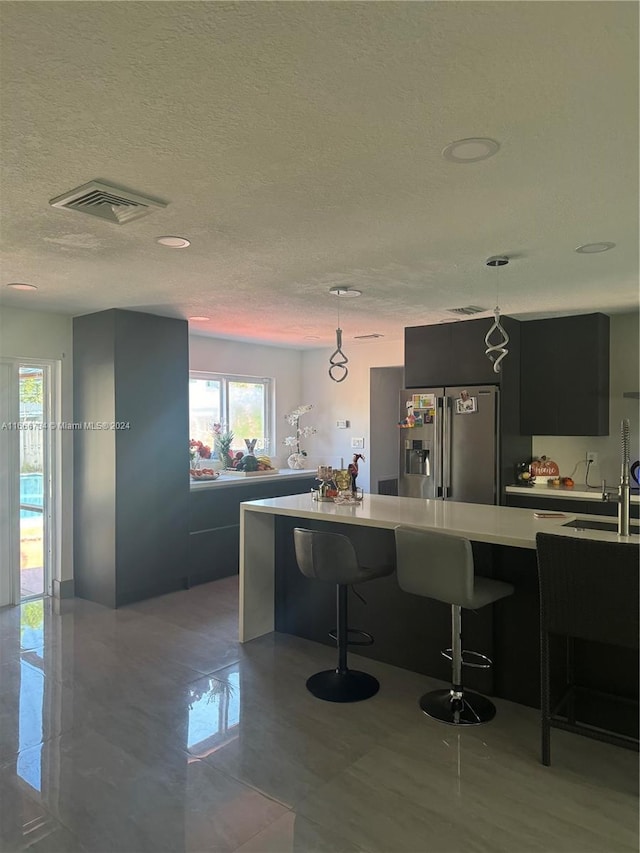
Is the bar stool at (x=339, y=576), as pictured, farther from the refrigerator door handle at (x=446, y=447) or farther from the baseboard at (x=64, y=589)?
the baseboard at (x=64, y=589)

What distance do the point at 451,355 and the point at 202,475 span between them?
104 inches

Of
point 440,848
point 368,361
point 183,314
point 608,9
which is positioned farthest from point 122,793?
point 368,361

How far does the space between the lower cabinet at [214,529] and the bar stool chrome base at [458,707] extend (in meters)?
2.89

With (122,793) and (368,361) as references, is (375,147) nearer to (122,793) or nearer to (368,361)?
(122,793)

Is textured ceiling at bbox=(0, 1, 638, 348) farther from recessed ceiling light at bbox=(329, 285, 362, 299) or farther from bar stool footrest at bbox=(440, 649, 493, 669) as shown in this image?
bar stool footrest at bbox=(440, 649, 493, 669)

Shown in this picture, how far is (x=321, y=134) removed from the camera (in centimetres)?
183

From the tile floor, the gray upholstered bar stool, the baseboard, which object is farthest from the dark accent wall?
the gray upholstered bar stool

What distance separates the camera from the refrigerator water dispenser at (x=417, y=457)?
5.23m

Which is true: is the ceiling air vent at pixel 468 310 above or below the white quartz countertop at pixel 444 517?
above

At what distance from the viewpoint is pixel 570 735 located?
2.74 m

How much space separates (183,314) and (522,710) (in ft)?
12.5

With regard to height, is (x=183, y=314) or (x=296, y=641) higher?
(x=183, y=314)

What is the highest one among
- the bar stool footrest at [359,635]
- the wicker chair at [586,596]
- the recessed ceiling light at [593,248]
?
the recessed ceiling light at [593,248]

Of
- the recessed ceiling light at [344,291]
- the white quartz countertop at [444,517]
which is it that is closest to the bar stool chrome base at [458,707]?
the white quartz countertop at [444,517]
